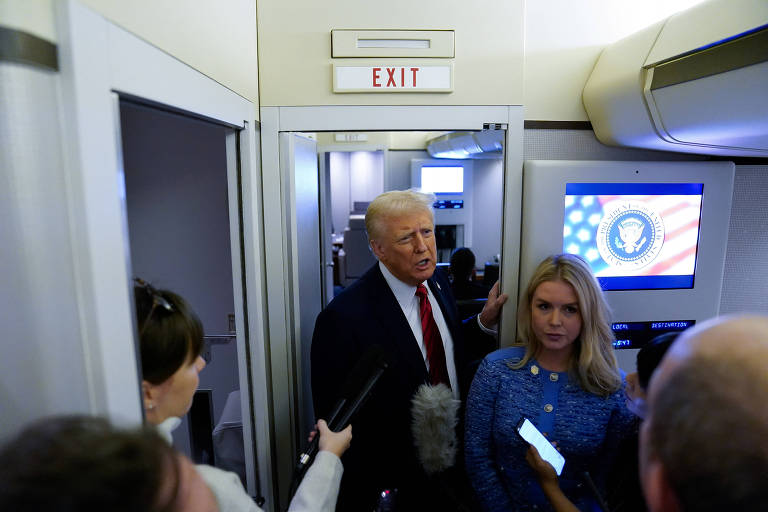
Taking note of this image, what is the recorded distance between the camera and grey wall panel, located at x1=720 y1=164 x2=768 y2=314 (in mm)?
2256

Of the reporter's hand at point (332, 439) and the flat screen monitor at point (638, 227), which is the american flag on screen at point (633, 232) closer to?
the flat screen monitor at point (638, 227)

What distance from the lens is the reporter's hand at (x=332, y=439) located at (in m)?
1.41

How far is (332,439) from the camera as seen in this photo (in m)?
1.43

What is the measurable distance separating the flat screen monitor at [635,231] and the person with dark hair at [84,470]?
1.83 m

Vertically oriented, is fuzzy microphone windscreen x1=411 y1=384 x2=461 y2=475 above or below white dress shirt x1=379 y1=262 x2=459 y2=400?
below

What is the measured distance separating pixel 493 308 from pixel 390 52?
1.22m

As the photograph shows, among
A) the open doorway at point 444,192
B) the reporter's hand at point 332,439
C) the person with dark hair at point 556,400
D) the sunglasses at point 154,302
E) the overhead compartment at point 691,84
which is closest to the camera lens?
the sunglasses at point 154,302

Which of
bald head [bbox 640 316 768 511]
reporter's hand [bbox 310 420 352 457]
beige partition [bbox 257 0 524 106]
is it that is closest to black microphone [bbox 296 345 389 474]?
reporter's hand [bbox 310 420 352 457]

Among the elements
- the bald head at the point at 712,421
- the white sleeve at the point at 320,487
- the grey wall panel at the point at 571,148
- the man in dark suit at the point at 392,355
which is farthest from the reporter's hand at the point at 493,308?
the bald head at the point at 712,421

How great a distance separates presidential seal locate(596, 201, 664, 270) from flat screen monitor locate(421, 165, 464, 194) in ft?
16.2

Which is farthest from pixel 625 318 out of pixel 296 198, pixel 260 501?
pixel 260 501

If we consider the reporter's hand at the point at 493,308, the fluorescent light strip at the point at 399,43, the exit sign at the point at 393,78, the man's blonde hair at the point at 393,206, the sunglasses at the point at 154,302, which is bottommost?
the reporter's hand at the point at 493,308

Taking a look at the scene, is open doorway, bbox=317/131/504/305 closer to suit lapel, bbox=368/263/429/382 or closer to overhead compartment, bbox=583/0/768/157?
suit lapel, bbox=368/263/429/382

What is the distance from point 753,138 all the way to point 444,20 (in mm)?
1219
